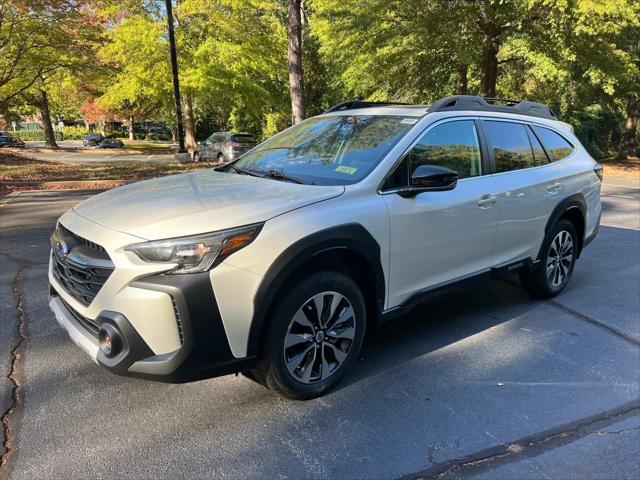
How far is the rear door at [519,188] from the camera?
4262 mm

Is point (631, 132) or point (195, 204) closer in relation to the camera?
point (195, 204)

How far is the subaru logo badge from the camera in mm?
3035

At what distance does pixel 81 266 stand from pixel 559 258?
167 inches

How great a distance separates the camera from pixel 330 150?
12.8 ft

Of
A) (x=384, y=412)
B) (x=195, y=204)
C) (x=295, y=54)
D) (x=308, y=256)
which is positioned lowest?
(x=384, y=412)

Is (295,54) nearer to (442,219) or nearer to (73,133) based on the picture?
(442,219)

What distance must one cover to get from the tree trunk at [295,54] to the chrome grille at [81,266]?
1046 cm

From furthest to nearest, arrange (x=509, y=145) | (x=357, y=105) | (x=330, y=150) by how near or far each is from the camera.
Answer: (x=357, y=105) → (x=509, y=145) → (x=330, y=150)

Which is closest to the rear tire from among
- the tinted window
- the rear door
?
the rear door

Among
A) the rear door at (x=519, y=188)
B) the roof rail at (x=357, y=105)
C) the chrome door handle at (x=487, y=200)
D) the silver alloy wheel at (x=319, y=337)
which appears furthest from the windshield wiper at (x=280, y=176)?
the rear door at (x=519, y=188)

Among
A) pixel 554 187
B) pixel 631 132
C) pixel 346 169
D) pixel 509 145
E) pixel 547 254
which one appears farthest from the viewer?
pixel 631 132

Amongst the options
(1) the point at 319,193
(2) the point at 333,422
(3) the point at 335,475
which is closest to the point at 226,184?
(1) the point at 319,193

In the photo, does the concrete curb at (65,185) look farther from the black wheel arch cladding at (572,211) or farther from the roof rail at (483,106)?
the black wheel arch cladding at (572,211)

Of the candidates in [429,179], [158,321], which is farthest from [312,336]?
[429,179]
